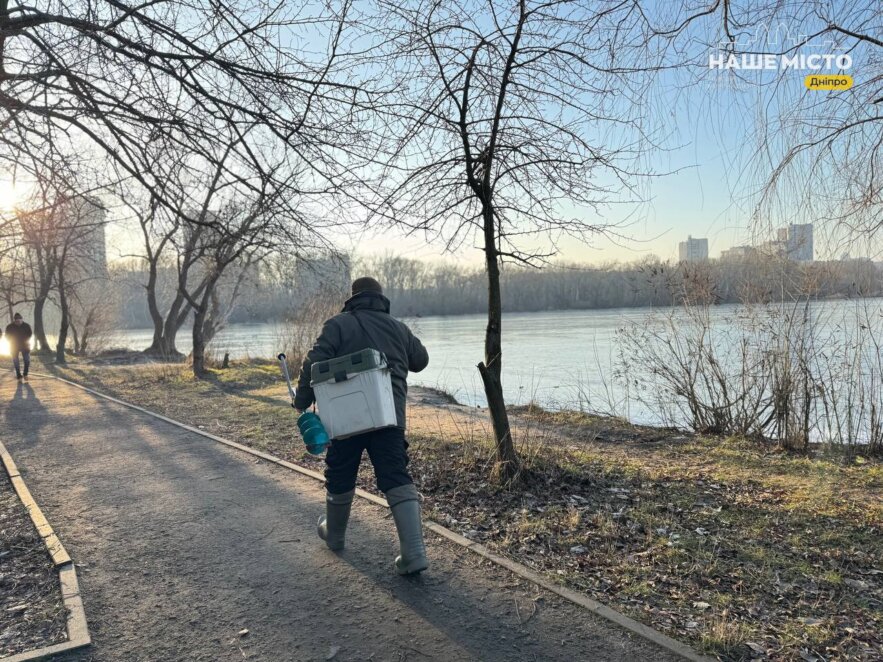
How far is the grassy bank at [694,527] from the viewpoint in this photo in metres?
3.41

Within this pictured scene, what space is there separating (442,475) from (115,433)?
6.03 meters

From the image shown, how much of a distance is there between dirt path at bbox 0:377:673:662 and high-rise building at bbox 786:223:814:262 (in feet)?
11.1

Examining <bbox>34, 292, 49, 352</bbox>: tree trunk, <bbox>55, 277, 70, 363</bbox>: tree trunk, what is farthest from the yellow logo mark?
<bbox>34, 292, 49, 352</bbox>: tree trunk

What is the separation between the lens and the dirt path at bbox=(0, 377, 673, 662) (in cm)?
318

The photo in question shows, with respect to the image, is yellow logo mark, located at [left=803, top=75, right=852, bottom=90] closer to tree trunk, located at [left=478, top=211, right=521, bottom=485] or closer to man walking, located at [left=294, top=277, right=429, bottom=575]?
tree trunk, located at [left=478, top=211, right=521, bottom=485]

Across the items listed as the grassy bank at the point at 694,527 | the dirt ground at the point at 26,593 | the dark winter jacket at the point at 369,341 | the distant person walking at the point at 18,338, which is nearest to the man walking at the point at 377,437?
the dark winter jacket at the point at 369,341

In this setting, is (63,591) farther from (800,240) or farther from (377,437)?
(800,240)

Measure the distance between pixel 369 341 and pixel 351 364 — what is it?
0.75ft

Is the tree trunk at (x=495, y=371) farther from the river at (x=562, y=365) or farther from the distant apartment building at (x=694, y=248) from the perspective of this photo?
the river at (x=562, y=365)

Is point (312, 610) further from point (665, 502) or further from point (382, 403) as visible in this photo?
point (665, 502)

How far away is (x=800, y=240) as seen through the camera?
480 cm

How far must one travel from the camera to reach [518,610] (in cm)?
354

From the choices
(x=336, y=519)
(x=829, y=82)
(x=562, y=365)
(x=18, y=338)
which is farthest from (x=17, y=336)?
(x=829, y=82)

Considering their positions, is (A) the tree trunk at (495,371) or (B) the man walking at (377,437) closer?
(B) the man walking at (377,437)
